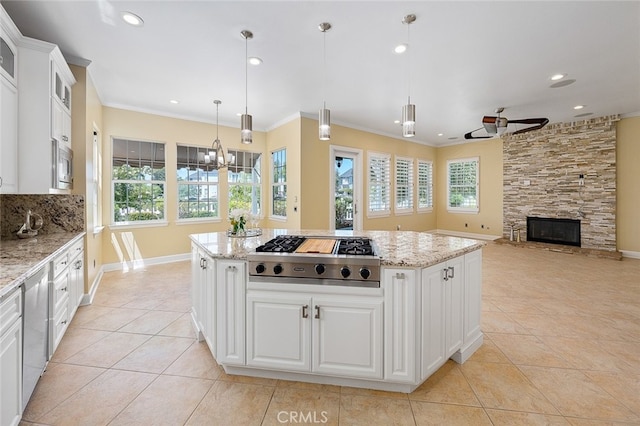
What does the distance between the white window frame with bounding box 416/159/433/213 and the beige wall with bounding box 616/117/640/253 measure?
13.1 feet

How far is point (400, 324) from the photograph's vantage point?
1.81 metres

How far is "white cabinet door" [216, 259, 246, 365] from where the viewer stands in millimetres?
1986

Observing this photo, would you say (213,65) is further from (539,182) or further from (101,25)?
(539,182)

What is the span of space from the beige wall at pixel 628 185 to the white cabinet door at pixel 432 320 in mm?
6540

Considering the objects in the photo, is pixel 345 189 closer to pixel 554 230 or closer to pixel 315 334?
pixel 315 334

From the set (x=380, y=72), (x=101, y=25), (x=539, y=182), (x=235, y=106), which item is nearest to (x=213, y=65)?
(x=101, y=25)

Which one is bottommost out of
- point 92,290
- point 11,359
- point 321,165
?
point 92,290

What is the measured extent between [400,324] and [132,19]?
11.2 feet

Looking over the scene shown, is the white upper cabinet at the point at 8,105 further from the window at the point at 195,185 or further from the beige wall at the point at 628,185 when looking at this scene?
the beige wall at the point at 628,185

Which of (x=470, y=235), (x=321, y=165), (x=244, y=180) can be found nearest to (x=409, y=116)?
(x=321, y=165)

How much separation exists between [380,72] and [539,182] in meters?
5.59

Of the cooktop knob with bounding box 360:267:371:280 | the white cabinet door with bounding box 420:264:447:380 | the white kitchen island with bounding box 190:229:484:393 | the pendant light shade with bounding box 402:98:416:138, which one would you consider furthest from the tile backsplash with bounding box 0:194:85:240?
the white cabinet door with bounding box 420:264:447:380

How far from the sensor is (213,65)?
3494mm

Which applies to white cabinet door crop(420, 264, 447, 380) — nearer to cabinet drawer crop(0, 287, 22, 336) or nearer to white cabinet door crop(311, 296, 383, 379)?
white cabinet door crop(311, 296, 383, 379)
